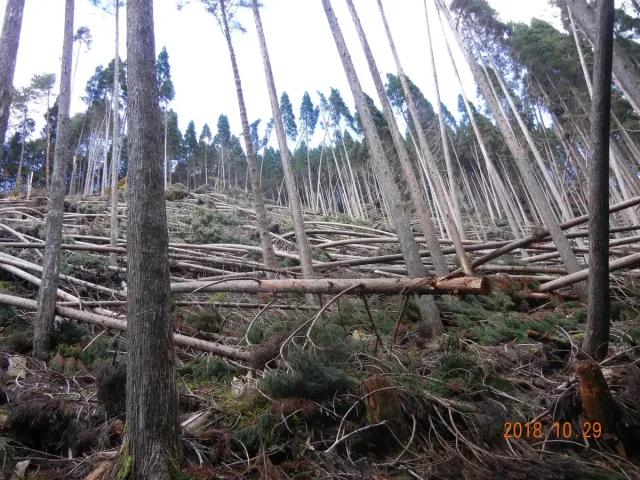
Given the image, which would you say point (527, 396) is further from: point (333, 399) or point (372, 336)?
point (372, 336)

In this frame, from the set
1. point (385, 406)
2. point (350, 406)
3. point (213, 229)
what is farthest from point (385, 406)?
point (213, 229)

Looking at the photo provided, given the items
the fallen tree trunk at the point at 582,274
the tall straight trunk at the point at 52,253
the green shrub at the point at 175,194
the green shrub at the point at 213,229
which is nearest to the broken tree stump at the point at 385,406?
the fallen tree trunk at the point at 582,274

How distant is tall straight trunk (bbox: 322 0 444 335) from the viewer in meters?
6.12

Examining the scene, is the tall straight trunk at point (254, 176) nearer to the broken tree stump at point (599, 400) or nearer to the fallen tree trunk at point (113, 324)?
the fallen tree trunk at point (113, 324)

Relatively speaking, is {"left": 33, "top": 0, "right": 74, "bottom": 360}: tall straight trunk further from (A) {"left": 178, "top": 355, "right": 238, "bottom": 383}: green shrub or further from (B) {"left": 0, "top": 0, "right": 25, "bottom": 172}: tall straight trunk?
(A) {"left": 178, "top": 355, "right": 238, "bottom": 383}: green shrub

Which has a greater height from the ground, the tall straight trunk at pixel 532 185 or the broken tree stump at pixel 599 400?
the tall straight trunk at pixel 532 185

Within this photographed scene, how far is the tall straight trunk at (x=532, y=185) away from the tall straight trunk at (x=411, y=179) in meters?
2.47

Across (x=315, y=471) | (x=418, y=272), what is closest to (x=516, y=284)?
(x=418, y=272)

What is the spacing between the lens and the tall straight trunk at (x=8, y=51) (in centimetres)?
418

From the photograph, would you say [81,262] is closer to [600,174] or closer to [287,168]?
[287,168]

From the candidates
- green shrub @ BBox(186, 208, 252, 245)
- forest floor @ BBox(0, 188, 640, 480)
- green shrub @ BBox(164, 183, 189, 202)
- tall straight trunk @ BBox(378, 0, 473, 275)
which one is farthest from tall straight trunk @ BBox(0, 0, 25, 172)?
green shrub @ BBox(164, 183, 189, 202)
